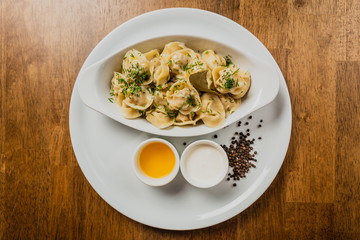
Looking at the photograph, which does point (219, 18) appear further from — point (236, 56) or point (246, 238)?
point (246, 238)

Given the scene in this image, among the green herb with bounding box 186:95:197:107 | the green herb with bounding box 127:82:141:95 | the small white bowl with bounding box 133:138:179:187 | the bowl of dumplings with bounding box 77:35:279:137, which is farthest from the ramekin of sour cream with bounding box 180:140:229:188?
the green herb with bounding box 127:82:141:95

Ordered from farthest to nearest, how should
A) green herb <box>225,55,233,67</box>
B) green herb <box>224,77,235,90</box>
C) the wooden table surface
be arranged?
1. the wooden table surface
2. green herb <box>225,55,233,67</box>
3. green herb <box>224,77,235,90</box>

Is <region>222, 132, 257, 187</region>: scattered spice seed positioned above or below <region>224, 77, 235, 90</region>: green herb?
below

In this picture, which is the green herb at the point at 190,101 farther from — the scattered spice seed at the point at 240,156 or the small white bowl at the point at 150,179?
the scattered spice seed at the point at 240,156

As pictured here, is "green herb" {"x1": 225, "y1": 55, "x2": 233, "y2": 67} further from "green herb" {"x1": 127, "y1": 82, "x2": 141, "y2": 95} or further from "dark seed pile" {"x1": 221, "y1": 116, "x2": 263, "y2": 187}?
"green herb" {"x1": 127, "y1": 82, "x2": 141, "y2": 95}

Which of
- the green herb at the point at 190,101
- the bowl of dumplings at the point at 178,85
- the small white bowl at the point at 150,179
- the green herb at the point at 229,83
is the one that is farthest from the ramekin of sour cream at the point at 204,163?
the green herb at the point at 229,83

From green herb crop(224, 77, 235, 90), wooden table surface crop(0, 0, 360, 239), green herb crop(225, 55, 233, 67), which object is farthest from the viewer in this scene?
wooden table surface crop(0, 0, 360, 239)

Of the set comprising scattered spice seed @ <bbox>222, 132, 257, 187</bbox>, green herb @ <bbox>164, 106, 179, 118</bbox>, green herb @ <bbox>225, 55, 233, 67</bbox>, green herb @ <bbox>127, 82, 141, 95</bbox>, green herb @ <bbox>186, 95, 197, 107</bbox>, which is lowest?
scattered spice seed @ <bbox>222, 132, 257, 187</bbox>

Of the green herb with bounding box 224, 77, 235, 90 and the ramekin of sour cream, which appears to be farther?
the ramekin of sour cream
